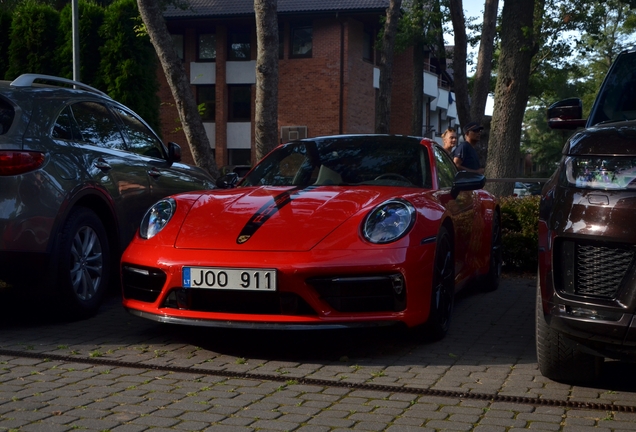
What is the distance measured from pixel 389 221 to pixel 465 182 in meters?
1.28

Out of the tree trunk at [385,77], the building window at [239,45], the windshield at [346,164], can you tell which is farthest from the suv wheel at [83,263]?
the building window at [239,45]

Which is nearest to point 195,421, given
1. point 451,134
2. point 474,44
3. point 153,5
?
point 451,134

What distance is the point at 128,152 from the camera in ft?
25.0

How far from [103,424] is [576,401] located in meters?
2.25

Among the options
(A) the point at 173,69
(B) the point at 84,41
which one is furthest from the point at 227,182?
(B) the point at 84,41

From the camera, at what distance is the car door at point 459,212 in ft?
21.2

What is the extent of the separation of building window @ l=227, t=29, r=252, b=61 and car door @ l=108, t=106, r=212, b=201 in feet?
107

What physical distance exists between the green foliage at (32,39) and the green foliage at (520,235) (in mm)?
14433

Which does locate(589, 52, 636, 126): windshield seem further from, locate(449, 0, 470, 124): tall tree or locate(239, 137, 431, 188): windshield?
locate(449, 0, 470, 124): tall tree

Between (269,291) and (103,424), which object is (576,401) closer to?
(269,291)

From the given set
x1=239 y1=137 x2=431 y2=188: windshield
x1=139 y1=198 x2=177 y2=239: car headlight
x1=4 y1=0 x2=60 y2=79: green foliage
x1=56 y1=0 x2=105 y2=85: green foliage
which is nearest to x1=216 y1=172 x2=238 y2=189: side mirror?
x1=239 y1=137 x2=431 y2=188: windshield

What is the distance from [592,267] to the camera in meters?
4.10

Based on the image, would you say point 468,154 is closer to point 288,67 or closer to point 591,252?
point 591,252

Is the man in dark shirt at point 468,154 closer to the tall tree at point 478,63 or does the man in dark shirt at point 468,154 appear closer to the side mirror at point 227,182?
the side mirror at point 227,182
